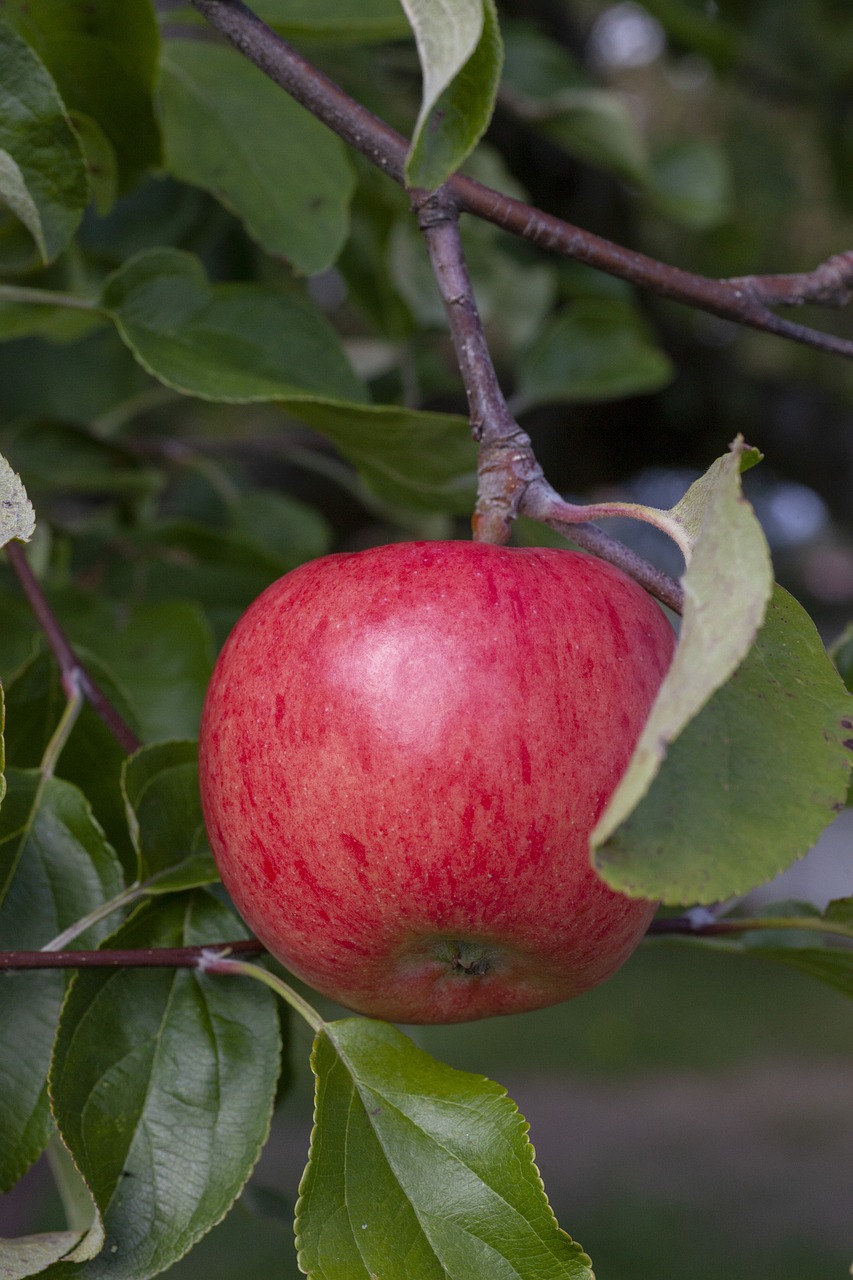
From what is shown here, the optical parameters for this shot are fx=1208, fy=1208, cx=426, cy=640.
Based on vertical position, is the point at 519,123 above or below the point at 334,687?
above

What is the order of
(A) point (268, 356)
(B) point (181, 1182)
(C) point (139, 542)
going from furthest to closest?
(C) point (139, 542) → (A) point (268, 356) → (B) point (181, 1182)

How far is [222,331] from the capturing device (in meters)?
0.89

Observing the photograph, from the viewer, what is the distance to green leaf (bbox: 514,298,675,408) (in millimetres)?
1438

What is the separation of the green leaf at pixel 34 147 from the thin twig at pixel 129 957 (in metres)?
0.43

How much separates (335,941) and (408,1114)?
3.9 inches

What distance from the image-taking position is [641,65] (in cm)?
395

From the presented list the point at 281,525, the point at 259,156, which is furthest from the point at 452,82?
the point at 281,525

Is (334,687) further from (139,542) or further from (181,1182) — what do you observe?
(139,542)

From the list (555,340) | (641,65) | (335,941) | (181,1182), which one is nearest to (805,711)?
(335,941)

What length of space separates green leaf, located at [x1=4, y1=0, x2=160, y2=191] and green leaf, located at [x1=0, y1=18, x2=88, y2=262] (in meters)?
0.14

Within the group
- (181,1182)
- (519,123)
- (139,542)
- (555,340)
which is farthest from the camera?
(519,123)

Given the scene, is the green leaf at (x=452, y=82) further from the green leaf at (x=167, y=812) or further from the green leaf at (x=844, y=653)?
the green leaf at (x=844, y=653)

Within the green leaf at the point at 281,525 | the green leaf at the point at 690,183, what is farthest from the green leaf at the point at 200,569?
the green leaf at the point at 690,183

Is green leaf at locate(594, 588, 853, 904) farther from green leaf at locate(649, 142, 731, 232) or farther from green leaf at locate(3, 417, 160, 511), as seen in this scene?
green leaf at locate(649, 142, 731, 232)
